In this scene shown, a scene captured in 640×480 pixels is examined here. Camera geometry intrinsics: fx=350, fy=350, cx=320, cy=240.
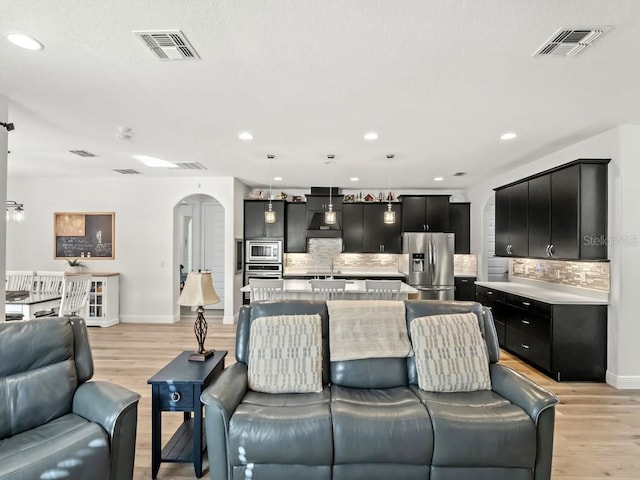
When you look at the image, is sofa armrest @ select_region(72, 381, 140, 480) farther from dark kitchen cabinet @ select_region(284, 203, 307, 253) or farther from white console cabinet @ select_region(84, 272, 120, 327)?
dark kitchen cabinet @ select_region(284, 203, 307, 253)

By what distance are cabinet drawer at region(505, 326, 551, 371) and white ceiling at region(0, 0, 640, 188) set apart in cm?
233

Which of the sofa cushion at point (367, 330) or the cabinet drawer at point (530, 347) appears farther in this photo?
the cabinet drawer at point (530, 347)

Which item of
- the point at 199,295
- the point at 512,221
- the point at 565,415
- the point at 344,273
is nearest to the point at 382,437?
the point at 199,295

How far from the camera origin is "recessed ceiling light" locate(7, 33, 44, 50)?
6.89ft

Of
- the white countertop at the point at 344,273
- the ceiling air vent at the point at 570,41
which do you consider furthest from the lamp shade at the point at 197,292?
the white countertop at the point at 344,273

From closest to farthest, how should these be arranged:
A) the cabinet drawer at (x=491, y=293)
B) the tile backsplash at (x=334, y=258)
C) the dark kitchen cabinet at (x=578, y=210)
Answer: the dark kitchen cabinet at (x=578, y=210), the cabinet drawer at (x=491, y=293), the tile backsplash at (x=334, y=258)

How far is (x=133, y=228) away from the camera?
657 centimetres

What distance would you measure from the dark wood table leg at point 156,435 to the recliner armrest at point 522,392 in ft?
7.15

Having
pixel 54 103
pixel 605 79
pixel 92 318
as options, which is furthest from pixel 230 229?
pixel 605 79

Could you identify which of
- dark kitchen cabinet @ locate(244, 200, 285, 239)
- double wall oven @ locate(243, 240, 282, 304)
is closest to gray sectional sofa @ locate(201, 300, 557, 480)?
double wall oven @ locate(243, 240, 282, 304)

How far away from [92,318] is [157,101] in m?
4.85

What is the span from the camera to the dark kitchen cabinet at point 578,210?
374 cm

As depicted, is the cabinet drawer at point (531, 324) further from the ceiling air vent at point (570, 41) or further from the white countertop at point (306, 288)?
the ceiling air vent at point (570, 41)

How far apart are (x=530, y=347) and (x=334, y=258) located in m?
4.20
